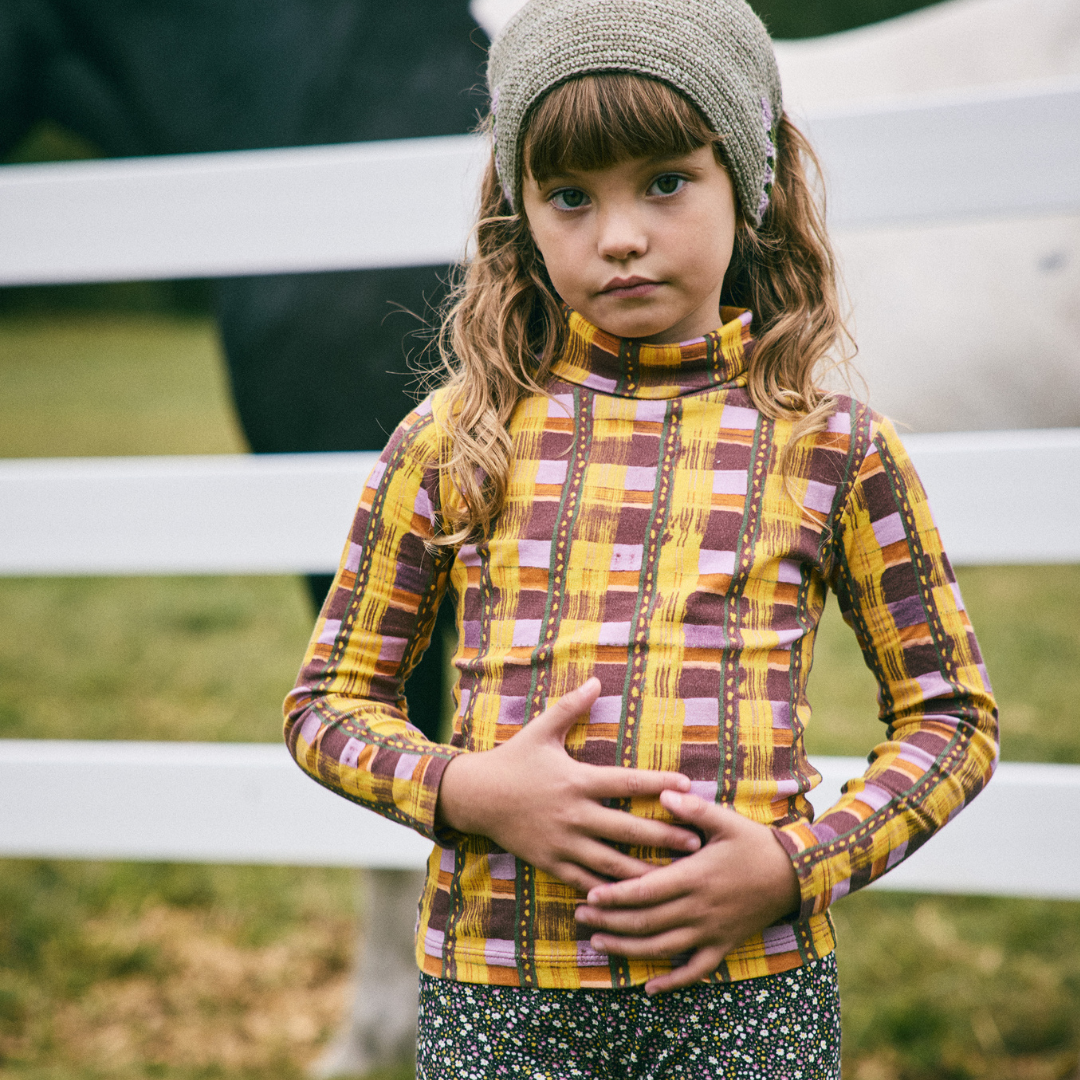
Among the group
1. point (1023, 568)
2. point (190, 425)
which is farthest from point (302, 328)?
point (190, 425)

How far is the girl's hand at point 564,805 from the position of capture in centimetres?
70

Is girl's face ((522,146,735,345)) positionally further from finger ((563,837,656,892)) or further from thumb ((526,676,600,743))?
finger ((563,837,656,892))

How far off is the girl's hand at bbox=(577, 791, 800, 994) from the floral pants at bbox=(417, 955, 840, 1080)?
0.05 metres

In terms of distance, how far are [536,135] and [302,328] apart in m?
0.90

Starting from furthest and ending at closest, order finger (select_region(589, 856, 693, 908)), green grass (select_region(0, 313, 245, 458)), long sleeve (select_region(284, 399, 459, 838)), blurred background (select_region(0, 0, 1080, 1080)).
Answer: green grass (select_region(0, 313, 245, 458)) < blurred background (select_region(0, 0, 1080, 1080)) < long sleeve (select_region(284, 399, 459, 838)) < finger (select_region(589, 856, 693, 908))

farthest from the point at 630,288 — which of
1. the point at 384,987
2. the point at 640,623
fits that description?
the point at 384,987

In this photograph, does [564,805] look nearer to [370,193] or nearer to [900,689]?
[900,689]

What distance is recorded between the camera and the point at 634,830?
697 mm

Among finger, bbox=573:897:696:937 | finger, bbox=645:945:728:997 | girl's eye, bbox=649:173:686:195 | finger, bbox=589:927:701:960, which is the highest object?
girl's eye, bbox=649:173:686:195

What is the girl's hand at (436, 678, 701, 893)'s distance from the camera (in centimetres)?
70

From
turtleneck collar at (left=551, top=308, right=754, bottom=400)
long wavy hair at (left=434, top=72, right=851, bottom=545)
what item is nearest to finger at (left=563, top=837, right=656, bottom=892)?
long wavy hair at (left=434, top=72, right=851, bottom=545)

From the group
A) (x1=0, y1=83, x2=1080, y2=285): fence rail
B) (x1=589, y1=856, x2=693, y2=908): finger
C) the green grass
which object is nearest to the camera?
(x1=589, y1=856, x2=693, y2=908): finger

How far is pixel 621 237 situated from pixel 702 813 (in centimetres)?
42

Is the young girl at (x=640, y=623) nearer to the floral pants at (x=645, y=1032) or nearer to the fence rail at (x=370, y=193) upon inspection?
the floral pants at (x=645, y=1032)
